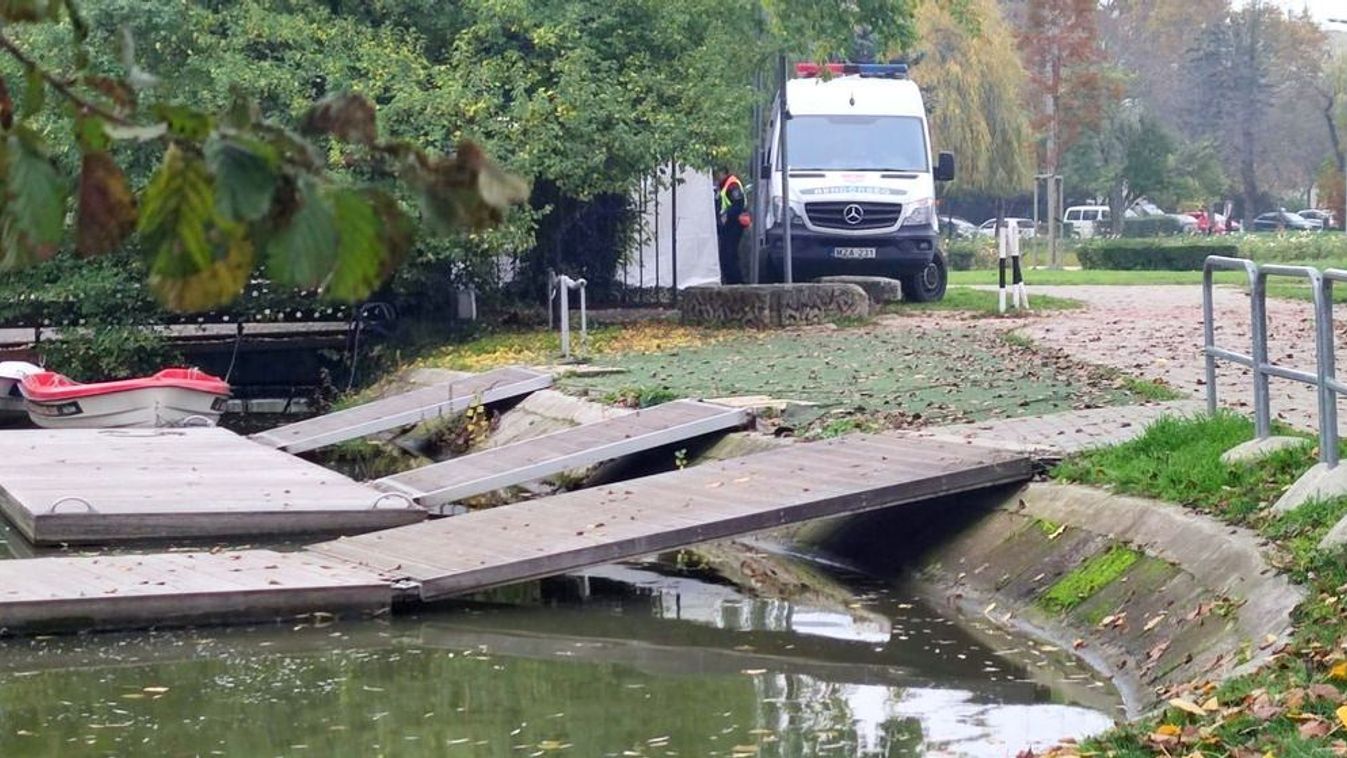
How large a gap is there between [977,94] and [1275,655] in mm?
47949

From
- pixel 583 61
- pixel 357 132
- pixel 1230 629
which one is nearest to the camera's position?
pixel 357 132

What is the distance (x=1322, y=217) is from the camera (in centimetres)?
7344

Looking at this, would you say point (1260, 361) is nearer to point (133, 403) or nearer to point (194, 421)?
point (194, 421)

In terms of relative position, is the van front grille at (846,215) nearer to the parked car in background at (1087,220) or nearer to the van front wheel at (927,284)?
the van front wheel at (927,284)

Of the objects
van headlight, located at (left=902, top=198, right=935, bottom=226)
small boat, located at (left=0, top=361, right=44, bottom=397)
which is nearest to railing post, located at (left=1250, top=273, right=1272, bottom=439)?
small boat, located at (left=0, top=361, right=44, bottom=397)

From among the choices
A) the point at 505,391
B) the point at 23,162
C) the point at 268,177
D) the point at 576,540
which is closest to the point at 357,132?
the point at 268,177

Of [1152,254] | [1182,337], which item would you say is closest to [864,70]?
[1182,337]

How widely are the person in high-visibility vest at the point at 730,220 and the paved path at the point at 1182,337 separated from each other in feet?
14.6

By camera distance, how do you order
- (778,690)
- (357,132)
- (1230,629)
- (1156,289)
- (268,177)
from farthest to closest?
(1156,289), (778,690), (1230,629), (357,132), (268,177)

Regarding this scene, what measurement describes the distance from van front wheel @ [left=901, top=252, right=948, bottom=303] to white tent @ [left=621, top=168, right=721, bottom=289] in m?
2.70

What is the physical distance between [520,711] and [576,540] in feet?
7.06

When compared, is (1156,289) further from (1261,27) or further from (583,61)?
(1261,27)

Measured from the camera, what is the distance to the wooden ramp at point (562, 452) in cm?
1279

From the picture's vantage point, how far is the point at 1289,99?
3014 inches
